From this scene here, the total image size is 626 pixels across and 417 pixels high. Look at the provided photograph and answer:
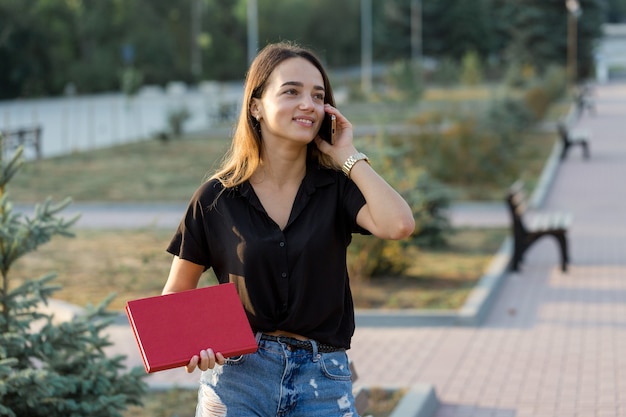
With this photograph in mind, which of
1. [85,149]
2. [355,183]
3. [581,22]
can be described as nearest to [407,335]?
[355,183]

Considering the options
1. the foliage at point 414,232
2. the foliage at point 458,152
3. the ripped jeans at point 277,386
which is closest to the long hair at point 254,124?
the ripped jeans at point 277,386

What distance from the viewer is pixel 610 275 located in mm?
10797

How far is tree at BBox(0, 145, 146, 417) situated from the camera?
4.71 metres

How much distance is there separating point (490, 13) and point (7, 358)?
83.1 metres

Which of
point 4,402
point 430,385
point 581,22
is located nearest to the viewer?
point 4,402

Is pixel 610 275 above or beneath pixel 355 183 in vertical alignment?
beneath

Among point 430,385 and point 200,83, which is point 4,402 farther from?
point 200,83

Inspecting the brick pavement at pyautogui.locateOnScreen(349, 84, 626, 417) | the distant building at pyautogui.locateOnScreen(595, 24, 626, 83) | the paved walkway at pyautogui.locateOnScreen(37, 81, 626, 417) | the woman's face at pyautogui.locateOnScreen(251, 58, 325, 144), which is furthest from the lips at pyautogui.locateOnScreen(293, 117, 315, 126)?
the distant building at pyautogui.locateOnScreen(595, 24, 626, 83)

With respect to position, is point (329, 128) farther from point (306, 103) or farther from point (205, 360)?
point (205, 360)

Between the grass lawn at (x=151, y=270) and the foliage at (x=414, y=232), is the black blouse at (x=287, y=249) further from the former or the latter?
the foliage at (x=414, y=232)

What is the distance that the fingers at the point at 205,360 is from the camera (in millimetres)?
2990

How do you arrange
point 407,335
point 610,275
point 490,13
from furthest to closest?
1. point 490,13
2. point 610,275
3. point 407,335

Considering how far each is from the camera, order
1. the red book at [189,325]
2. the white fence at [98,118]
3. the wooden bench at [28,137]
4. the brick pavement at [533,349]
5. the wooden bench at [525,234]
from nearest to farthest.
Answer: the red book at [189,325]
the brick pavement at [533,349]
the wooden bench at [525,234]
the wooden bench at [28,137]
the white fence at [98,118]

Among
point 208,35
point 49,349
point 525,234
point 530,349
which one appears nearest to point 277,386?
point 49,349
